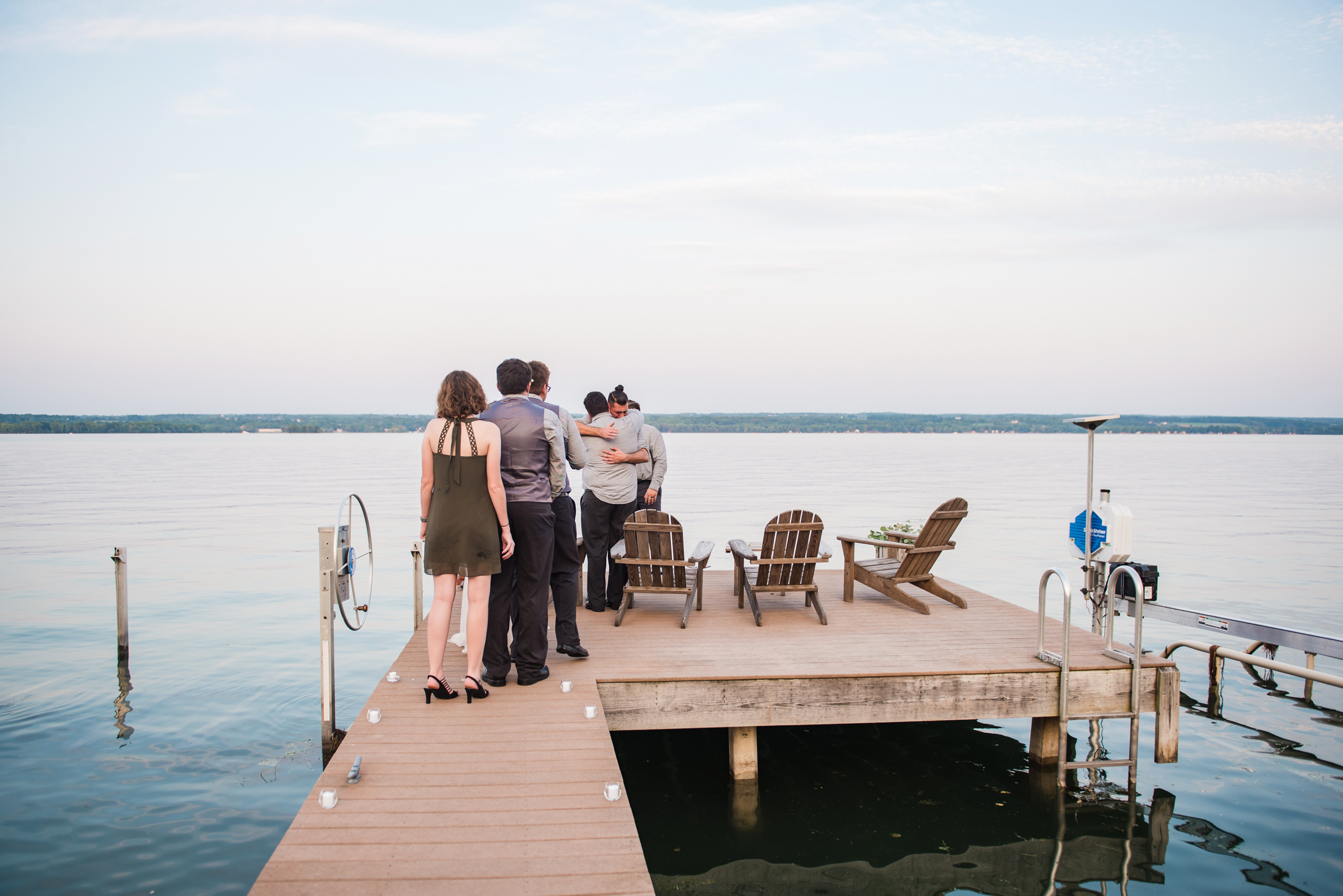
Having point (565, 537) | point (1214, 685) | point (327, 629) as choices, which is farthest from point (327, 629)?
point (1214, 685)

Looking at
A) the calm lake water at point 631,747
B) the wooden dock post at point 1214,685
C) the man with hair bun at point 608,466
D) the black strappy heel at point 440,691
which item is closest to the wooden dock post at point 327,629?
the calm lake water at point 631,747

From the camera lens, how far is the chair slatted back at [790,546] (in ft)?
22.6

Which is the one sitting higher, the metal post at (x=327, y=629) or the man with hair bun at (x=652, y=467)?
the man with hair bun at (x=652, y=467)

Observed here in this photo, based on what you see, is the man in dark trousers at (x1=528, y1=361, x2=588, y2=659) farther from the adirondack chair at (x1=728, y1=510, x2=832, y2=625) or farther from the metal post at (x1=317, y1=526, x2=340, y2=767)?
the adirondack chair at (x1=728, y1=510, x2=832, y2=625)

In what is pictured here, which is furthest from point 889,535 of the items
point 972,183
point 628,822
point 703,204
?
point 703,204

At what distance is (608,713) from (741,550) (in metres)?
2.47

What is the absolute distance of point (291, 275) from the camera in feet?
112

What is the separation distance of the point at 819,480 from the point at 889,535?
3316 cm

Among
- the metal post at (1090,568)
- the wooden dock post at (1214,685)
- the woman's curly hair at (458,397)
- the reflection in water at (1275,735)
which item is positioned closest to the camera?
the woman's curly hair at (458,397)

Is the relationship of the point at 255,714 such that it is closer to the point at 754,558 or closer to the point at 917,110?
the point at 754,558

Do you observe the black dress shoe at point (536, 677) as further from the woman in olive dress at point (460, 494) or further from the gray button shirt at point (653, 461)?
the gray button shirt at point (653, 461)

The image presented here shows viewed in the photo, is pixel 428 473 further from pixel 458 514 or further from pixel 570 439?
pixel 570 439

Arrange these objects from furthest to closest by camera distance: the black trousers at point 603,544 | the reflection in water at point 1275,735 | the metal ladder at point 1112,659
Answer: the black trousers at point 603,544 < the reflection in water at point 1275,735 < the metal ladder at point 1112,659

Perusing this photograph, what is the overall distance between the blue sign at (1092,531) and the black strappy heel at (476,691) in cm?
431
